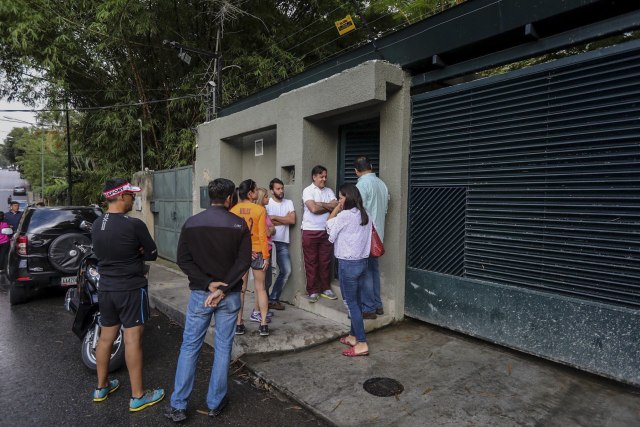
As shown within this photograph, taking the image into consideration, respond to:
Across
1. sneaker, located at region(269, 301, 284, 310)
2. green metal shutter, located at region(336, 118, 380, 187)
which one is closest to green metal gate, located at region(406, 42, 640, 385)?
green metal shutter, located at region(336, 118, 380, 187)

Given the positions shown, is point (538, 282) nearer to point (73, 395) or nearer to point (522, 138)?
point (522, 138)

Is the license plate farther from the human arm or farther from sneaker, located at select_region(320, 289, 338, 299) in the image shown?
sneaker, located at select_region(320, 289, 338, 299)

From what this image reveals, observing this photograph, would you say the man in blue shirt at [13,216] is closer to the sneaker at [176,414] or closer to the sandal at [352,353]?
the sneaker at [176,414]

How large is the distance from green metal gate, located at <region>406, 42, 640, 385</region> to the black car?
5.24 m

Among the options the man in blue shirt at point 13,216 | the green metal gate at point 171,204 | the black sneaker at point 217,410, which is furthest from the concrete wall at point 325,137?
the man in blue shirt at point 13,216

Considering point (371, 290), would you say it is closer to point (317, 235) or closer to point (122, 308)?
point (317, 235)

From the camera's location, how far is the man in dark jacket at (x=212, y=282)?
2986 mm

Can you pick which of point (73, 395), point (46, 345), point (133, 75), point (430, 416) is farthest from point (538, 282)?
point (133, 75)

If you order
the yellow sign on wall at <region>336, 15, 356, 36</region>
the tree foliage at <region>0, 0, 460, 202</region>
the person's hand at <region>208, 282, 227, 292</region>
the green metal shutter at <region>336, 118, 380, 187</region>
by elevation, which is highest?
the tree foliage at <region>0, 0, 460, 202</region>

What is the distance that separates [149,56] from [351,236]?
11.2 metres

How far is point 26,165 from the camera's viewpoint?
122 feet

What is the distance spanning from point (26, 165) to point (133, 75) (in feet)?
109

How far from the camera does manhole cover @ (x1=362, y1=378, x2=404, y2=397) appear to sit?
3.36 meters

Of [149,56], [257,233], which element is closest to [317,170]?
[257,233]
